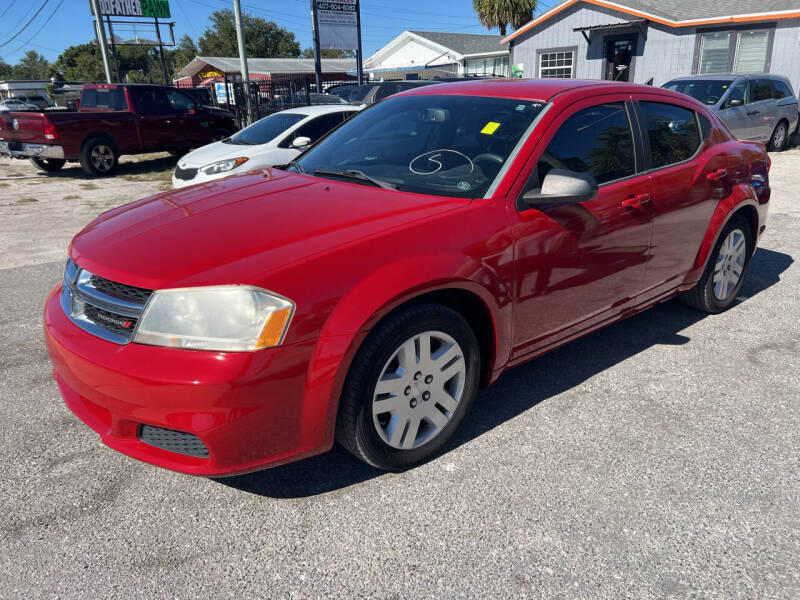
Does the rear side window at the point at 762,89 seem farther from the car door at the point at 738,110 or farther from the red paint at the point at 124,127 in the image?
the red paint at the point at 124,127

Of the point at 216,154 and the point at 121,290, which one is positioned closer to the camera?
the point at 121,290

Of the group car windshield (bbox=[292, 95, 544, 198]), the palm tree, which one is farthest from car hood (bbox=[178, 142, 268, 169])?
the palm tree

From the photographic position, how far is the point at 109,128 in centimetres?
1236

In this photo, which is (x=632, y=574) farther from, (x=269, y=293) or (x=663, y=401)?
(x=269, y=293)

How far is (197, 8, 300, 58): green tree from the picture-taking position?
7912cm

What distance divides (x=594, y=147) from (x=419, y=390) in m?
1.70

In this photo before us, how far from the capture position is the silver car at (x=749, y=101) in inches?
498

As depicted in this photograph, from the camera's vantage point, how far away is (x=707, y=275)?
4359mm

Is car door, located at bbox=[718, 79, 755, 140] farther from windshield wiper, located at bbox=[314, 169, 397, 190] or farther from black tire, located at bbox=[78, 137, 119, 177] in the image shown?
black tire, located at bbox=[78, 137, 119, 177]

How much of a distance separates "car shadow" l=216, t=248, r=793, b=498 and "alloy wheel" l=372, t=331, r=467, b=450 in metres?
0.25

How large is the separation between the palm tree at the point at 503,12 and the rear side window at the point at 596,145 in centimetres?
3356

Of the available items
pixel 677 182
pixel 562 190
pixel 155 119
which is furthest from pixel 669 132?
pixel 155 119

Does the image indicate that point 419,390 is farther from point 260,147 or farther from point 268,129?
point 268,129

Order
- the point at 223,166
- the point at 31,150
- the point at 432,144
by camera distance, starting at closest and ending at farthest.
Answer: the point at 432,144 < the point at 223,166 < the point at 31,150
